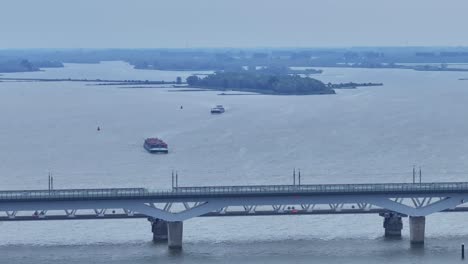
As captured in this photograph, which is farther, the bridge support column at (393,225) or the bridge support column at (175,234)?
the bridge support column at (393,225)

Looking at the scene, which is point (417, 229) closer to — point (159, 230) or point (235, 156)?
point (159, 230)

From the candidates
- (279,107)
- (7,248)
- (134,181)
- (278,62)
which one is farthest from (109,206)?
(278,62)

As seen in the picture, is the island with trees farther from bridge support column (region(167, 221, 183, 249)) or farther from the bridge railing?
bridge support column (region(167, 221, 183, 249))

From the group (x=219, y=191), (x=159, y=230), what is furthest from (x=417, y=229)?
(x=159, y=230)

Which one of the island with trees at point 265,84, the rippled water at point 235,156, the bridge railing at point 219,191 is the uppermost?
the bridge railing at point 219,191

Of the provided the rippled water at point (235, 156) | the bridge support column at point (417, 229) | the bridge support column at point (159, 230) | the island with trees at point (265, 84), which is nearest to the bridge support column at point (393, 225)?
the rippled water at point (235, 156)

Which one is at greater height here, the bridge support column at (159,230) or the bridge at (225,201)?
the bridge at (225,201)

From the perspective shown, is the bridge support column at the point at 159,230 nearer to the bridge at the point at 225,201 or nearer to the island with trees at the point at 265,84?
the bridge at the point at 225,201
